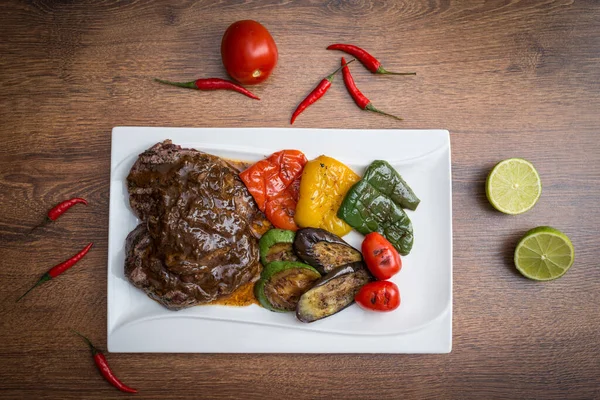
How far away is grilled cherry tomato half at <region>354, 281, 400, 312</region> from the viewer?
384 cm

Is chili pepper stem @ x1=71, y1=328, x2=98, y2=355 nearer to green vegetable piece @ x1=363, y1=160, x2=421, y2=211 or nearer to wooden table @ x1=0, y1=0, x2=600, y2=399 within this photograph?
wooden table @ x1=0, y1=0, x2=600, y2=399

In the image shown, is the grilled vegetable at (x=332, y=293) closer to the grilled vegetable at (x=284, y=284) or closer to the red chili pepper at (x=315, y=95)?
the grilled vegetable at (x=284, y=284)

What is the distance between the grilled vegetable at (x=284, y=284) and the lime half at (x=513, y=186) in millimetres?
1706

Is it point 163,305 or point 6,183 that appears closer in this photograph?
point 163,305

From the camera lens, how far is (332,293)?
3857mm

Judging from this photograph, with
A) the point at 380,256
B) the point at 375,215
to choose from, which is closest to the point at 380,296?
the point at 380,256

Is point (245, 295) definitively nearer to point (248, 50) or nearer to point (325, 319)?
point (325, 319)

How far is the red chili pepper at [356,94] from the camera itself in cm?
423

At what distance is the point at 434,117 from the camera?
4.32 meters

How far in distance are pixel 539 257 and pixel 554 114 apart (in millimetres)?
1367

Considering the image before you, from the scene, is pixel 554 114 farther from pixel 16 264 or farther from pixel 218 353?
pixel 16 264

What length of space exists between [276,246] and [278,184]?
52 cm

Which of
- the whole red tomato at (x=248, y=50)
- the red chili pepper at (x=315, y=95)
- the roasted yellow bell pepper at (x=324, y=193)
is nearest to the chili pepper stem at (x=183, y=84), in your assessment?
the whole red tomato at (x=248, y=50)

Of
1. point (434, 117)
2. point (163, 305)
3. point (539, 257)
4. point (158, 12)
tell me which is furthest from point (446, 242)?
point (158, 12)
